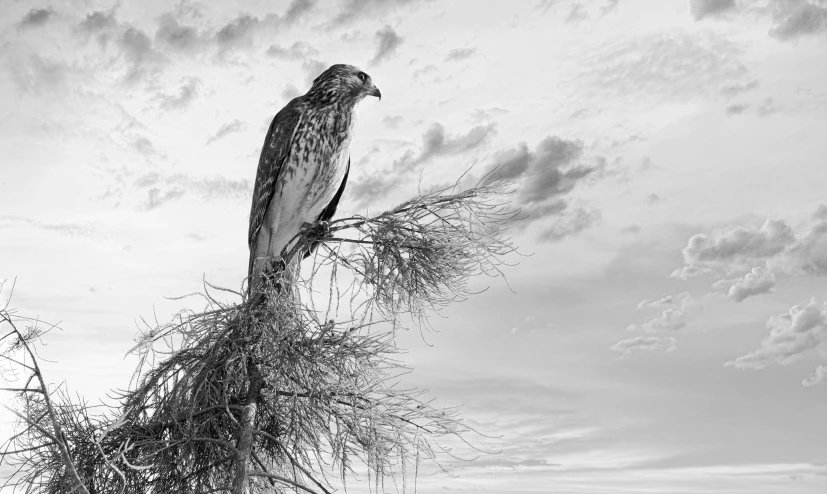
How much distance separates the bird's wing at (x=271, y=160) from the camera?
6.64 metres

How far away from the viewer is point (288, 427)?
604cm

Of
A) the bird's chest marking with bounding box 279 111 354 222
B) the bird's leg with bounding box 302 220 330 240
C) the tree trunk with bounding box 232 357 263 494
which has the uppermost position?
the bird's chest marking with bounding box 279 111 354 222

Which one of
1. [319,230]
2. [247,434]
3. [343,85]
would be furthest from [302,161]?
Result: [247,434]

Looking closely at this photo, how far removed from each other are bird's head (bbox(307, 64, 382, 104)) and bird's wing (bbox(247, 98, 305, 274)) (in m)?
0.28

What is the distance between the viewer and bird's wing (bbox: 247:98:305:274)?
664 centimetres

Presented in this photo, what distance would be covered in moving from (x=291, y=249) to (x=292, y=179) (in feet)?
2.61

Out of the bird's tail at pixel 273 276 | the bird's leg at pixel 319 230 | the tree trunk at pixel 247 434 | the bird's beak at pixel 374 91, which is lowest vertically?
the tree trunk at pixel 247 434

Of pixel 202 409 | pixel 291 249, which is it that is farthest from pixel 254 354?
pixel 291 249

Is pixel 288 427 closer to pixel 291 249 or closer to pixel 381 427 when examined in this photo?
pixel 381 427

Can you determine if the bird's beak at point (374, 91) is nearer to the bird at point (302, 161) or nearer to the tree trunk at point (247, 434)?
Answer: the bird at point (302, 161)

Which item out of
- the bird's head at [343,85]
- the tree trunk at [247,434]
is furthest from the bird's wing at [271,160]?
the tree trunk at [247,434]

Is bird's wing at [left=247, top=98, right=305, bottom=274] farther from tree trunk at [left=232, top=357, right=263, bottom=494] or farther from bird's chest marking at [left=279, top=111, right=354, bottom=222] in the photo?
tree trunk at [left=232, top=357, right=263, bottom=494]

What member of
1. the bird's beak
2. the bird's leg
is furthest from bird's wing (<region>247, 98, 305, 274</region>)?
the bird's leg

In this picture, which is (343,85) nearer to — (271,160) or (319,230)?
(271,160)
